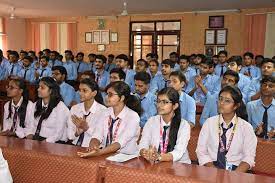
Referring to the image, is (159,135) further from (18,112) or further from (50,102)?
(18,112)

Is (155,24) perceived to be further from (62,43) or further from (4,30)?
(4,30)

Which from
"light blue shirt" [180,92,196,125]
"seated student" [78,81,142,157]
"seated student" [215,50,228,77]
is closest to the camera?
"seated student" [78,81,142,157]

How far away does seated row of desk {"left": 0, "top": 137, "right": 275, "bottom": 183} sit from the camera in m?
1.94

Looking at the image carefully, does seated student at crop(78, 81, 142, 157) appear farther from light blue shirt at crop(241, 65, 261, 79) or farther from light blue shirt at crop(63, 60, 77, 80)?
light blue shirt at crop(63, 60, 77, 80)

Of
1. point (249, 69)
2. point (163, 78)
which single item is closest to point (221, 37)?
point (249, 69)

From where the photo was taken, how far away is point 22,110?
12.6ft

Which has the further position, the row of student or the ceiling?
the ceiling

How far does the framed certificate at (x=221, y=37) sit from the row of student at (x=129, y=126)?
704cm

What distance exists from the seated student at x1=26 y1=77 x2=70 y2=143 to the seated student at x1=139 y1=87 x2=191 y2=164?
118 cm

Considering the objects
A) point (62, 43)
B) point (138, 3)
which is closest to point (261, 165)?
point (138, 3)

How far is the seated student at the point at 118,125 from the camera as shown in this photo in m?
2.98

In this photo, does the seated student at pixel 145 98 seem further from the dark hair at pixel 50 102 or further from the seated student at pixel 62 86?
the seated student at pixel 62 86

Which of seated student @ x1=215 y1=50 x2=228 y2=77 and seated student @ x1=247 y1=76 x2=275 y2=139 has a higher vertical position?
seated student @ x1=215 y1=50 x2=228 y2=77

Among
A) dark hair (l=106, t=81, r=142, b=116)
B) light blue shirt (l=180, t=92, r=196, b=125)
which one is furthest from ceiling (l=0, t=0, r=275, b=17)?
dark hair (l=106, t=81, r=142, b=116)
